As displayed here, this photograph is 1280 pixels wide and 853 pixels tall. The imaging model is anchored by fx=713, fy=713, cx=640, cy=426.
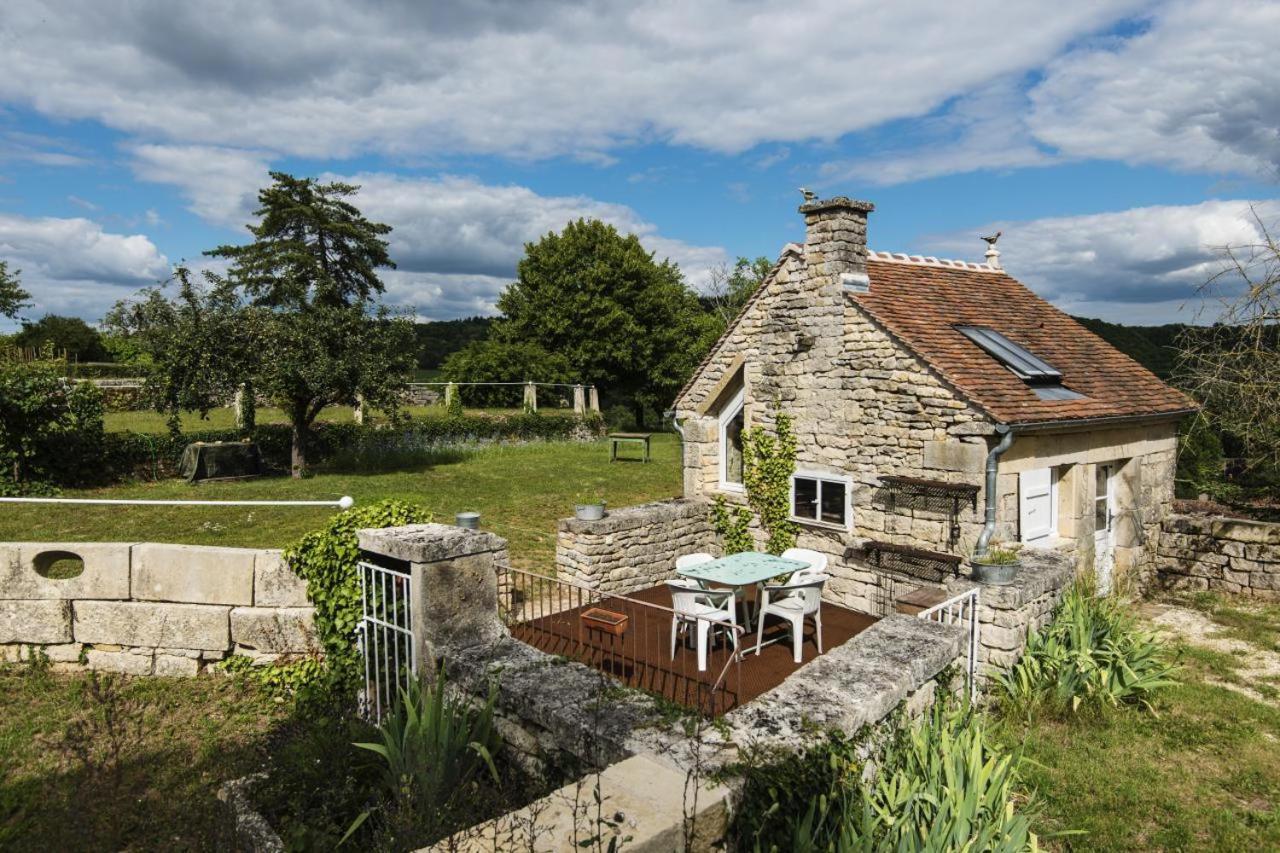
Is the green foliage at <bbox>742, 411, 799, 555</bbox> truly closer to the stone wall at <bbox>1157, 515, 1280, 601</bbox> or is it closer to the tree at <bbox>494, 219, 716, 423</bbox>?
→ the stone wall at <bbox>1157, 515, 1280, 601</bbox>

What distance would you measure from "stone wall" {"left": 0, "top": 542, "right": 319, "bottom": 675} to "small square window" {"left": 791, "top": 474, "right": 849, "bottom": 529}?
6.96 metres

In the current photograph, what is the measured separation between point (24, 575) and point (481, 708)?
212 inches

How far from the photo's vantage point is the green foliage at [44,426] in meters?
14.5

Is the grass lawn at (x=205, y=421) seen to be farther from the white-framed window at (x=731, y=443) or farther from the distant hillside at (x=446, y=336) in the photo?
the distant hillside at (x=446, y=336)

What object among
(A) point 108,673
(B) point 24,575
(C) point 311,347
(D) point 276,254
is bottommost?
(A) point 108,673

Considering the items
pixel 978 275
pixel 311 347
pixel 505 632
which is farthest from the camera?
pixel 311 347

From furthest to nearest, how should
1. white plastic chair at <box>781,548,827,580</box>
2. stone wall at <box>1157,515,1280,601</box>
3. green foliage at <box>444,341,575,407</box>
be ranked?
green foliage at <box>444,341,575,407</box> < stone wall at <box>1157,515,1280,601</box> < white plastic chair at <box>781,548,827,580</box>

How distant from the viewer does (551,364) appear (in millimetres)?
36750

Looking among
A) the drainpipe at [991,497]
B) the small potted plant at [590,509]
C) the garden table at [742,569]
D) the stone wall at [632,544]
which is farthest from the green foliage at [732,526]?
the drainpipe at [991,497]

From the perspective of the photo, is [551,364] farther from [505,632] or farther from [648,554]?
[505,632]

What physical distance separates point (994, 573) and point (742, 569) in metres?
2.41

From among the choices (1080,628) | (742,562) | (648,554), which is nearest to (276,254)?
(648,554)

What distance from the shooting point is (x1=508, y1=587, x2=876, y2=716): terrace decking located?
675 centimetres

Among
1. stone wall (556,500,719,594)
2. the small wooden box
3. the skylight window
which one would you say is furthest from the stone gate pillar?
the skylight window
